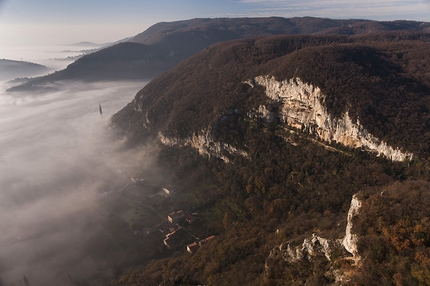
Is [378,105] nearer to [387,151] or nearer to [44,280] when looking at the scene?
[387,151]

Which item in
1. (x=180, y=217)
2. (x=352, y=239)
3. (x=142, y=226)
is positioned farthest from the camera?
(x=180, y=217)

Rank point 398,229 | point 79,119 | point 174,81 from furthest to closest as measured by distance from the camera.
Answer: point 79,119 → point 174,81 → point 398,229

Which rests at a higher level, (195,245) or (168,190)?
(168,190)

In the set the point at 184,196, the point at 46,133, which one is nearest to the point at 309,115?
the point at 184,196

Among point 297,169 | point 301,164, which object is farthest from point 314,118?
point 297,169

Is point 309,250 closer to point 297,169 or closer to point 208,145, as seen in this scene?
point 297,169

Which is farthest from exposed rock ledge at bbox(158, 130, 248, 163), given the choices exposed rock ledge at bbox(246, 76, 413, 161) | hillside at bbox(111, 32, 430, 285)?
exposed rock ledge at bbox(246, 76, 413, 161)

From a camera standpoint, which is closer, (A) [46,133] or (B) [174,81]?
(B) [174,81]
